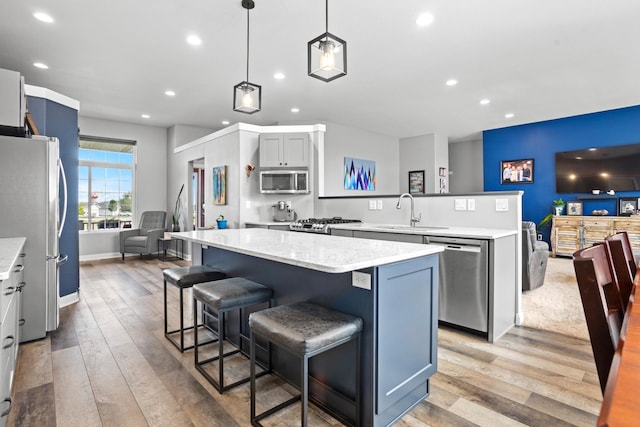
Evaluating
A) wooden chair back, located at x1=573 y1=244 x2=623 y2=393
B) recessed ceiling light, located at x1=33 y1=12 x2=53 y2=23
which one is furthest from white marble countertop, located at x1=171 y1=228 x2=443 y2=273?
recessed ceiling light, located at x1=33 y1=12 x2=53 y2=23

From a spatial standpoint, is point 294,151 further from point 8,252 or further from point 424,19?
point 8,252

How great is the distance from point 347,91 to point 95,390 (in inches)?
185

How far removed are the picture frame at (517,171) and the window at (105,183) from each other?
8.37 m

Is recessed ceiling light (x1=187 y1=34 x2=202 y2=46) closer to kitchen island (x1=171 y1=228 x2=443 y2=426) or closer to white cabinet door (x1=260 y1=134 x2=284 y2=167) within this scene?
white cabinet door (x1=260 y1=134 x2=284 y2=167)

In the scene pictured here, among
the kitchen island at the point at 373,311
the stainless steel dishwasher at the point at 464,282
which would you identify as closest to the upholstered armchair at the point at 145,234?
the kitchen island at the point at 373,311

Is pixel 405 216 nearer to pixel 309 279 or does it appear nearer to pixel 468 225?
pixel 468 225

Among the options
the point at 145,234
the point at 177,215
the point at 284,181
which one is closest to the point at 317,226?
the point at 284,181

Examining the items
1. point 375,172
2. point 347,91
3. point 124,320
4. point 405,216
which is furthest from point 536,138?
point 124,320

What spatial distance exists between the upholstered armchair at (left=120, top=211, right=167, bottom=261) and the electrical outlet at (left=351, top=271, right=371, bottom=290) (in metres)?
5.94

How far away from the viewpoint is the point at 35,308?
2.76 meters

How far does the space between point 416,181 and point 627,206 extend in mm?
4055

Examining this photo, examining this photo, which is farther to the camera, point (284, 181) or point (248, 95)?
point (284, 181)

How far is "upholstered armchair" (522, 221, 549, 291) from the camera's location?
3875mm

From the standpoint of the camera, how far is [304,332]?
1462mm
